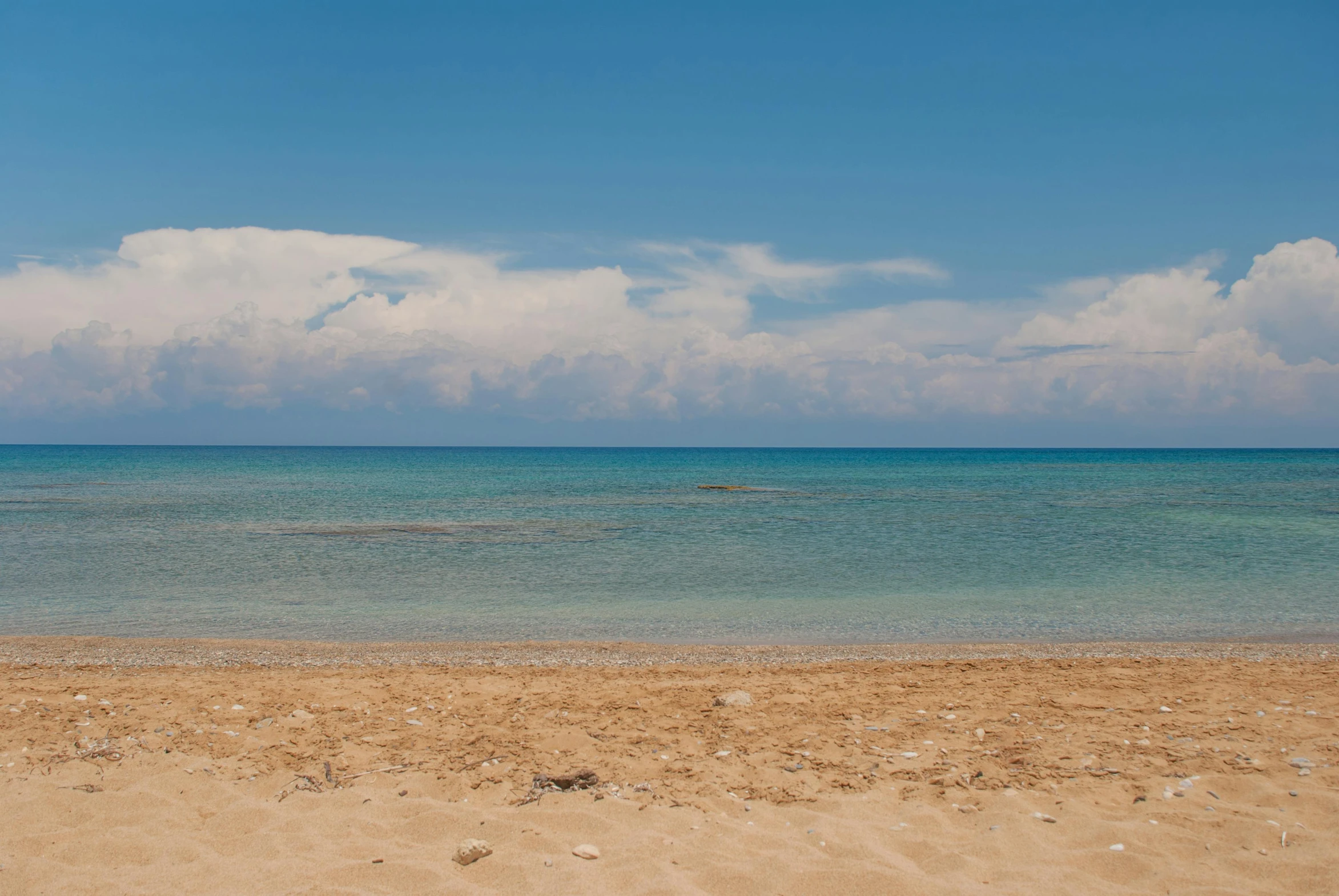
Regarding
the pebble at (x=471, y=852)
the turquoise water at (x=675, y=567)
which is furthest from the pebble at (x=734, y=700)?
the turquoise water at (x=675, y=567)

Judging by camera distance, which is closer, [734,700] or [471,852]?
[471,852]

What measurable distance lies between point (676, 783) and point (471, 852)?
183cm

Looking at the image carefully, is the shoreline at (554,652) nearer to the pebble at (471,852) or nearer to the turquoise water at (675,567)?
the turquoise water at (675,567)

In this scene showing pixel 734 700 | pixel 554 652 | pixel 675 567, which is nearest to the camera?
pixel 734 700

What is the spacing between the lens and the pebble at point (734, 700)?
8.70 meters

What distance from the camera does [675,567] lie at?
835 inches

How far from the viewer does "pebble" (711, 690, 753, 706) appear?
8703 mm

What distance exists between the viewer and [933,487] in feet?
184

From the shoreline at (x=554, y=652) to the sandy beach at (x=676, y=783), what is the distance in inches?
59.0

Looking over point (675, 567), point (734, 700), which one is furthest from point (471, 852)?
point (675, 567)

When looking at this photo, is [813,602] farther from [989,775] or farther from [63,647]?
[63,647]

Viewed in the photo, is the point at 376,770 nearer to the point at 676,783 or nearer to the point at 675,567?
the point at 676,783

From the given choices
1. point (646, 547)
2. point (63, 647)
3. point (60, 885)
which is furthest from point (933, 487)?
point (60, 885)

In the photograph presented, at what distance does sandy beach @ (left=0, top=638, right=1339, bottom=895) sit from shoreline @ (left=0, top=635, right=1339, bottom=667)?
1498 mm
